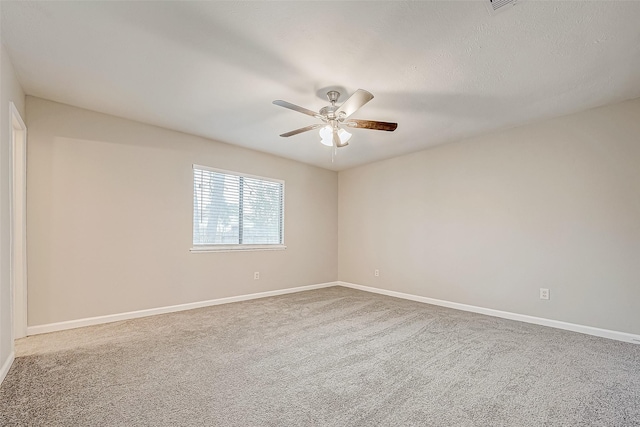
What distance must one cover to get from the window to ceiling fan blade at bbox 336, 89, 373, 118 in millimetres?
2390

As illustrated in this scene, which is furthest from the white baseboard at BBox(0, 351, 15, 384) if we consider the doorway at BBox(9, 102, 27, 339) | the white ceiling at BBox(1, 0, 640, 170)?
the white ceiling at BBox(1, 0, 640, 170)

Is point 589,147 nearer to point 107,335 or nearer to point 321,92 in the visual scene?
point 321,92

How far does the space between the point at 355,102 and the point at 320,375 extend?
2.14m

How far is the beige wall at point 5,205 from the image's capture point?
2.14 metres

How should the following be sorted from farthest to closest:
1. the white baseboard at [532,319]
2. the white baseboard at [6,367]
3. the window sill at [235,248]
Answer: the window sill at [235,248]
the white baseboard at [532,319]
the white baseboard at [6,367]

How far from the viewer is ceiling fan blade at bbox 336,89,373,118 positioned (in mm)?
2313

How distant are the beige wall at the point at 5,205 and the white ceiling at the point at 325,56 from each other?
0.21 metres

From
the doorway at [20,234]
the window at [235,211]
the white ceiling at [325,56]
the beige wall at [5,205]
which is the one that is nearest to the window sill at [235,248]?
the window at [235,211]

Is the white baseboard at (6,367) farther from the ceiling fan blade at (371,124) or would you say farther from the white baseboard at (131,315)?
the ceiling fan blade at (371,124)

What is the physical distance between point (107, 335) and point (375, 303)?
3.29 metres

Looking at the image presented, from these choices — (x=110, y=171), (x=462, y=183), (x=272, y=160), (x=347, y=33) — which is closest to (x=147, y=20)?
(x=347, y=33)

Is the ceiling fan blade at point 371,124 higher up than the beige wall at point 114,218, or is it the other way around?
the ceiling fan blade at point 371,124

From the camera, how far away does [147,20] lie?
192 centimetres

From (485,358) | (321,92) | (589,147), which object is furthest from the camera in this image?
(589,147)
